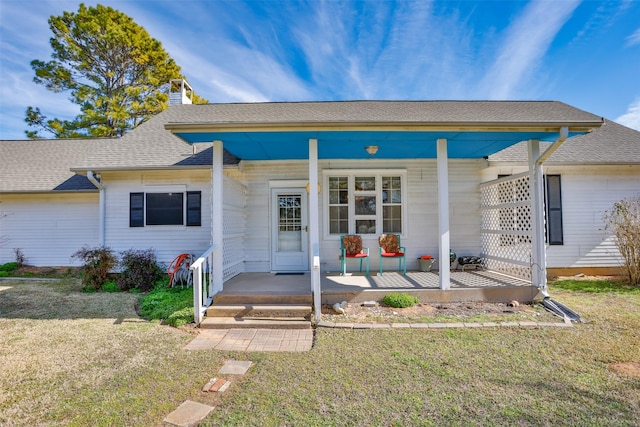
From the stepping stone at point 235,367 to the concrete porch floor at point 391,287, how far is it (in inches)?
64.6

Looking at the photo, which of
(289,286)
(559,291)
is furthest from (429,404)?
(559,291)

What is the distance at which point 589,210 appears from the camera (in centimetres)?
731

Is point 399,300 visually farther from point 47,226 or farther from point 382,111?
point 47,226

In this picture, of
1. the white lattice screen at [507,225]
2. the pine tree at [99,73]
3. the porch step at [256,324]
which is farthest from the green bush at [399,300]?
the pine tree at [99,73]

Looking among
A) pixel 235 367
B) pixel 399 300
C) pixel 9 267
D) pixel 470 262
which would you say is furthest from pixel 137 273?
pixel 470 262

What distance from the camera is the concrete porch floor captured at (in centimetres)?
509

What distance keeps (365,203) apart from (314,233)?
2748 mm

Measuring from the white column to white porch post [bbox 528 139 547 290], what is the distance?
3.70m

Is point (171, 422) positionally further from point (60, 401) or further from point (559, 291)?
point (559, 291)

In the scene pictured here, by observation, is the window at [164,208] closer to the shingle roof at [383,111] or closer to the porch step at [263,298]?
the shingle roof at [383,111]

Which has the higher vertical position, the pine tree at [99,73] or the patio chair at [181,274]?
the pine tree at [99,73]

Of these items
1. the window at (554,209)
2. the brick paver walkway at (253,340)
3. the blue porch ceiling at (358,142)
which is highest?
the blue porch ceiling at (358,142)

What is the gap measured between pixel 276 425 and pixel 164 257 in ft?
21.4

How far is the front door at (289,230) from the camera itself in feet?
23.5
